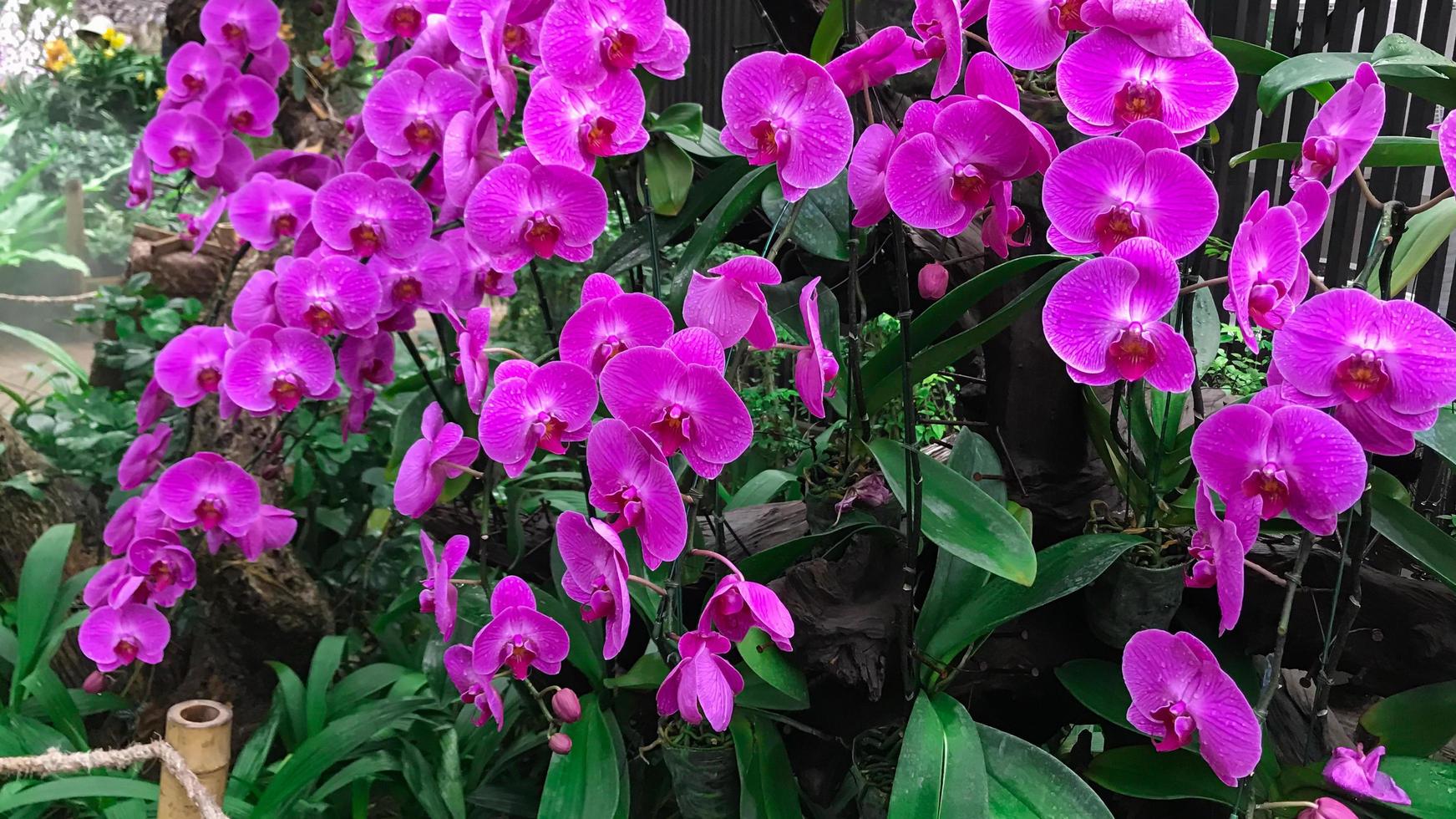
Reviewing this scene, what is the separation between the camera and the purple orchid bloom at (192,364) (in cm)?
102

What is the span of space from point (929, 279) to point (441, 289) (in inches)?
19.7

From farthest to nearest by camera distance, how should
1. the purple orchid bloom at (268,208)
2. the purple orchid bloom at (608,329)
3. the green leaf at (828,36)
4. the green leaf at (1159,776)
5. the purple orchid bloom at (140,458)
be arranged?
1. the purple orchid bloom at (140,458)
2. the purple orchid bloom at (268,208)
3. the green leaf at (828,36)
4. the green leaf at (1159,776)
5. the purple orchid bloom at (608,329)

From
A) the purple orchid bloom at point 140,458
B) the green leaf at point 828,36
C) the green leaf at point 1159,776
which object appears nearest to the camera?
the green leaf at point 1159,776

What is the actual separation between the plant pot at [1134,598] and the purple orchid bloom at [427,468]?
1.74 feet

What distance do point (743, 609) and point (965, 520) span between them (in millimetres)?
169

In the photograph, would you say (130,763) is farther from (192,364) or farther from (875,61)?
(875,61)

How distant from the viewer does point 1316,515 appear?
54cm

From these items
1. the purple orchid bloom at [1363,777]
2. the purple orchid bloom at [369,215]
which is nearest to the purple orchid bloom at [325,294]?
the purple orchid bloom at [369,215]

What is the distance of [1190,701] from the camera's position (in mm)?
592

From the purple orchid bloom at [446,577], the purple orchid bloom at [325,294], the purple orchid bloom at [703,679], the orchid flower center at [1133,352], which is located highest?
the orchid flower center at [1133,352]

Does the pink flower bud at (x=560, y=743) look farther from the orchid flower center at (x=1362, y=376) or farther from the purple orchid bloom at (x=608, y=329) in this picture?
the orchid flower center at (x=1362, y=376)

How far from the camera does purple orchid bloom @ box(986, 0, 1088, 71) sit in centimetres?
59

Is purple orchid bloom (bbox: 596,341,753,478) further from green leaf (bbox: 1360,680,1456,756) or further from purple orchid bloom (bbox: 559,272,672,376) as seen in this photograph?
green leaf (bbox: 1360,680,1456,756)

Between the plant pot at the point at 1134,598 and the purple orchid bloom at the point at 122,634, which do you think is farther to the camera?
the purple orchid bloom at the point at 122,634
